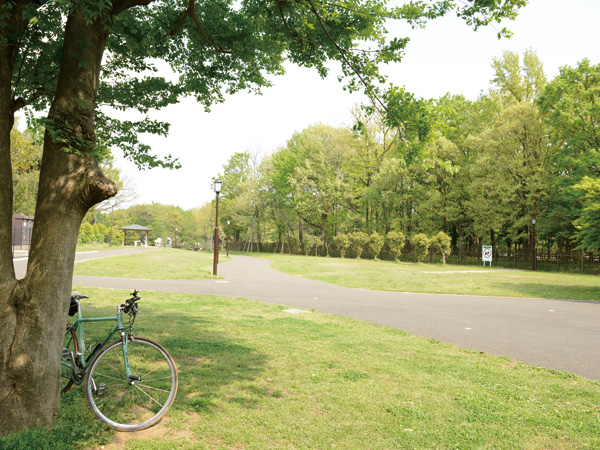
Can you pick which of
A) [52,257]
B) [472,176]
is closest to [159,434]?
[52,257]

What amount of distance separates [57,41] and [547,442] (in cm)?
714

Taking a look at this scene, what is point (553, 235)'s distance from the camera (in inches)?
1448

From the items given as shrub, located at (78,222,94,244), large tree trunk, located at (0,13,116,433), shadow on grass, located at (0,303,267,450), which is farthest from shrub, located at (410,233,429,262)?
shrub, located at (78,222,94,244)

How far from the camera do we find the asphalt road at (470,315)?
7109mm

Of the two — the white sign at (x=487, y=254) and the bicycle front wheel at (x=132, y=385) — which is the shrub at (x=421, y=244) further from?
the bicycle front wheel at (x=132, y=385)

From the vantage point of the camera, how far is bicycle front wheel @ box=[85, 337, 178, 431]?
12.0 ft

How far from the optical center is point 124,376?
3.98 meters

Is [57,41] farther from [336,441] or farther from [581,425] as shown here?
[581,425]

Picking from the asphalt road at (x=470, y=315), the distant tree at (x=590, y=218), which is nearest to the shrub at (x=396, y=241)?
the distant tree at (x=590, y=218)

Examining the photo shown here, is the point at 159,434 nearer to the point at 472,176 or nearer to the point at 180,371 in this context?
the point at 180,371

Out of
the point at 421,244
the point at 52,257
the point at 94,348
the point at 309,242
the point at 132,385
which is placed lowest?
the point at 132,385

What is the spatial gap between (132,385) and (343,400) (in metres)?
2.17

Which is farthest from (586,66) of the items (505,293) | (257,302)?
(257,302)

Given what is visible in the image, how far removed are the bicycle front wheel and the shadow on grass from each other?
0.54 ft
